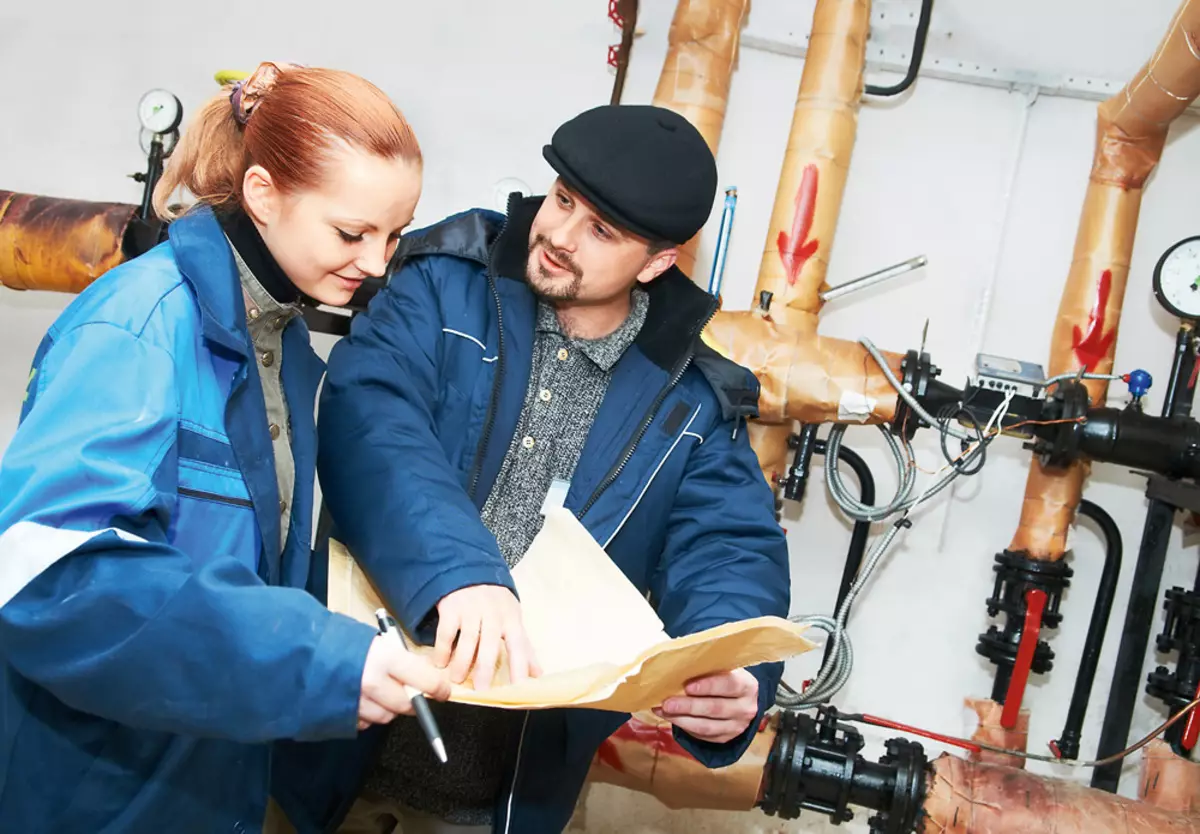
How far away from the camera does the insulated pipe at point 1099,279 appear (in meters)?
2.55

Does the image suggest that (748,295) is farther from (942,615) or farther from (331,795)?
(331,795)

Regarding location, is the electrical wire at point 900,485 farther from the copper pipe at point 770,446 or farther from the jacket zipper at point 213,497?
the jacket zipper at point 213,497

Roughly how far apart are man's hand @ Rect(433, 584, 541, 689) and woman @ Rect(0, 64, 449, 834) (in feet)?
0.62

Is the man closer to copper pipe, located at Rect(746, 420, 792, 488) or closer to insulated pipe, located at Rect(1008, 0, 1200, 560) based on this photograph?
copper pipe, located at Rect(746, 420, 792, 488)

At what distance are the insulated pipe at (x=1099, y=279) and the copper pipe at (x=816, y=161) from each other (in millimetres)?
694

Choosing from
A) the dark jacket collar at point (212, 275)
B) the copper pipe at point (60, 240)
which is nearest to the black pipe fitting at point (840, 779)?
the dark jacket collar at point (212, 275)

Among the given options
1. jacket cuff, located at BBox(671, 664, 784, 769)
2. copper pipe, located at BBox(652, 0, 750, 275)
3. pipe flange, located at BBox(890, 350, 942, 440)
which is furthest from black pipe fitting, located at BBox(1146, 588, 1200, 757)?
jacket cuff, located at BBox(671, 664, 784, 769)

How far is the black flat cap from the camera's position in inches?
56.8

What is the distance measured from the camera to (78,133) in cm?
287

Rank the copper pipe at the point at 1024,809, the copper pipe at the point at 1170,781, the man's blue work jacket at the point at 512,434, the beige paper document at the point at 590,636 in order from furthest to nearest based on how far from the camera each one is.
A: the copper pipe at the point at 1170,781, the copper pipe at the point at 1024,809, the man's blue work jacket at the point at 512,434, the beige paper document at the point at 590,636

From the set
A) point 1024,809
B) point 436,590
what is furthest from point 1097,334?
point 436,590

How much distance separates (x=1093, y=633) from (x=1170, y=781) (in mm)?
438

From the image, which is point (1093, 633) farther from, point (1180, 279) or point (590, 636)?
point (590, 636)

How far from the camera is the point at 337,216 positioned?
0.98 m
